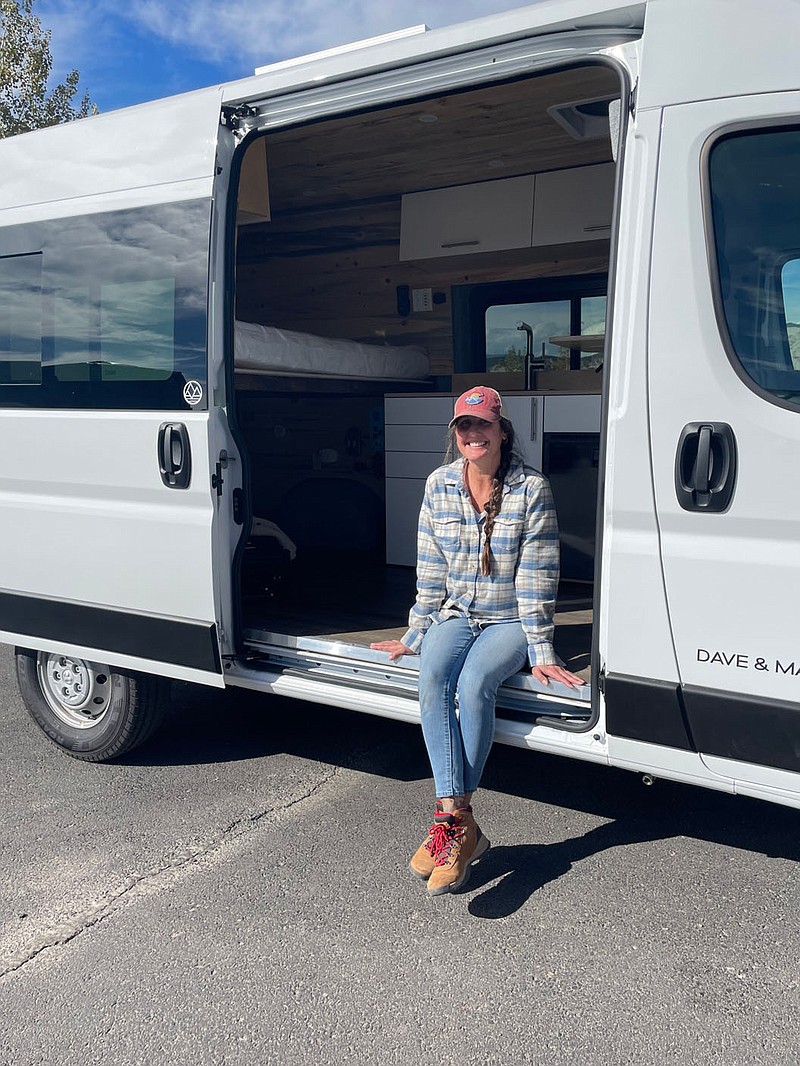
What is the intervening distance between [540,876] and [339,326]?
15.7ft

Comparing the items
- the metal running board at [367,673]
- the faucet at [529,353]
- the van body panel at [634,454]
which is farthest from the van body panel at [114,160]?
the faucet at [529,353]

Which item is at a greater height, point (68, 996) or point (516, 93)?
point (516, 93)

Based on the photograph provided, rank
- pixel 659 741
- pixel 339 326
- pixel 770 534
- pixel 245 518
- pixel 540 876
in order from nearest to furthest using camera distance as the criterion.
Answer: pixel 770 534 → pixel 659 741 → pixel 540 876 → pixel 245 518 → pixel 339 326

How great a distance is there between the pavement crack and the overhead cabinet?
3454 millimetres

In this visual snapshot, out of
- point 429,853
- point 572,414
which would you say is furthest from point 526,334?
point 429,853

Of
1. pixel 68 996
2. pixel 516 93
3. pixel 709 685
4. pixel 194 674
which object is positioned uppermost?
pixel 516 93

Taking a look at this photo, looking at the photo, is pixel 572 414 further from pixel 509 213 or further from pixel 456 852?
pixel 456 852

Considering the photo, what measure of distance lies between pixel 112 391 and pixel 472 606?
5.00 ft

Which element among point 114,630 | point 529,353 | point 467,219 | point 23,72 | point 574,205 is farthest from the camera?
point 23,72

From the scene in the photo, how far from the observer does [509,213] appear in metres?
5.75

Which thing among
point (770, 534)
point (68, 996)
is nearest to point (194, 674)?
point (68, 996)

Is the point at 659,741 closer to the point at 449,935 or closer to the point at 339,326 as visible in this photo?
the point at 449,935

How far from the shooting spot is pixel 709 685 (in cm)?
255

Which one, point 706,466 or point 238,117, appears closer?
point 706,466
